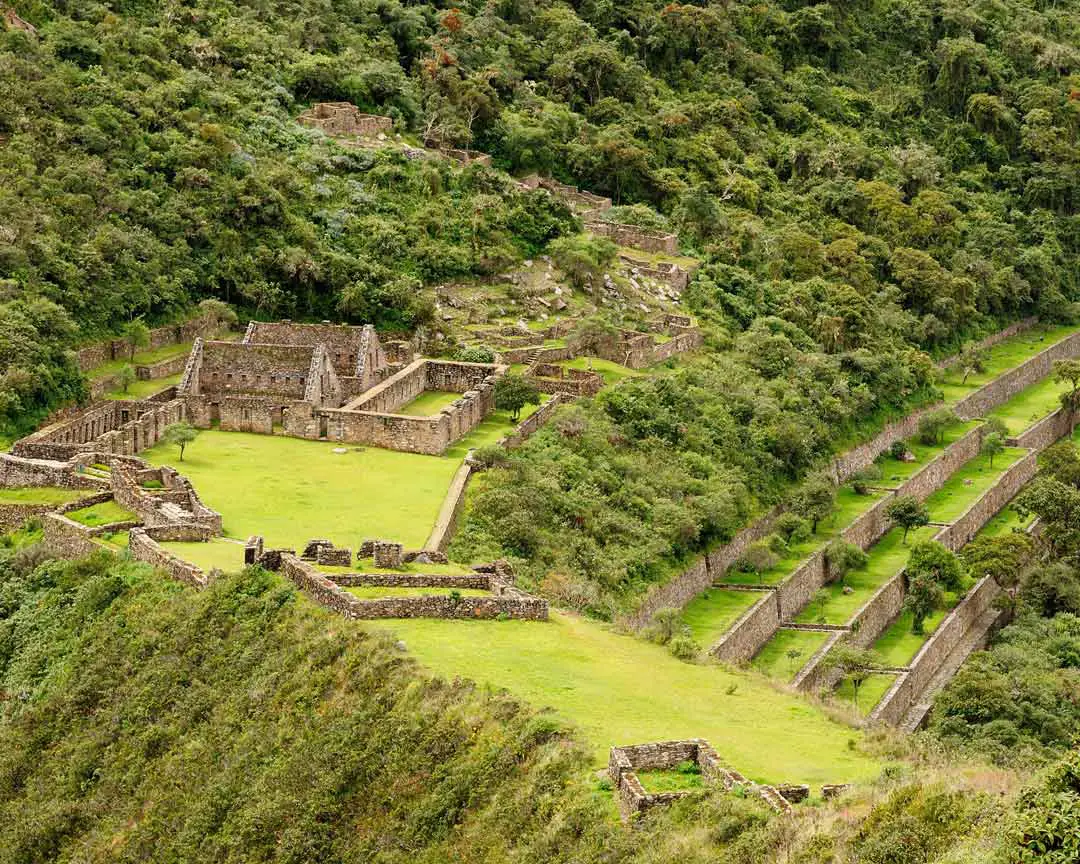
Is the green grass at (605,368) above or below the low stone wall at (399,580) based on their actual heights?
below

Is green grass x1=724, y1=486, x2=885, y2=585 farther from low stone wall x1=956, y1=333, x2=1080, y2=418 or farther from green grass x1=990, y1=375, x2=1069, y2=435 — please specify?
green grass x1=990, y1=375, x2=1069, y2=435

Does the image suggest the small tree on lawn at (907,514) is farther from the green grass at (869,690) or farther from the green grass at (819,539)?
the green grass at (869,690)

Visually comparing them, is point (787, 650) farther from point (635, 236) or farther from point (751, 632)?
point (635, 236)

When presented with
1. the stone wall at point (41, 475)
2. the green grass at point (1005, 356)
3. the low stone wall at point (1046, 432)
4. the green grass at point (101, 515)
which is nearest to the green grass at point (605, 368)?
the green grass at point (1005, 356)

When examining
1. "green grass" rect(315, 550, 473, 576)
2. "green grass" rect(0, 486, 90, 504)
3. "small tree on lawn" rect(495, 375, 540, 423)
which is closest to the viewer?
"green grass" rect(315, 550, 473, 576)

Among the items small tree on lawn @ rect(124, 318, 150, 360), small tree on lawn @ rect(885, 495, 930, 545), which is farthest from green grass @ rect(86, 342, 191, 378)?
small tree on lawn @ rect(885, 495, 930, 545)

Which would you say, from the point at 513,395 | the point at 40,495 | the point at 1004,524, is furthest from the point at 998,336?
the point at 40,495

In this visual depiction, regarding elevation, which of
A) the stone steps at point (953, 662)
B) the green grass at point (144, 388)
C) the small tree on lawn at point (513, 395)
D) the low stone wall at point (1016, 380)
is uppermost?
the green grass at point (144, 388)
